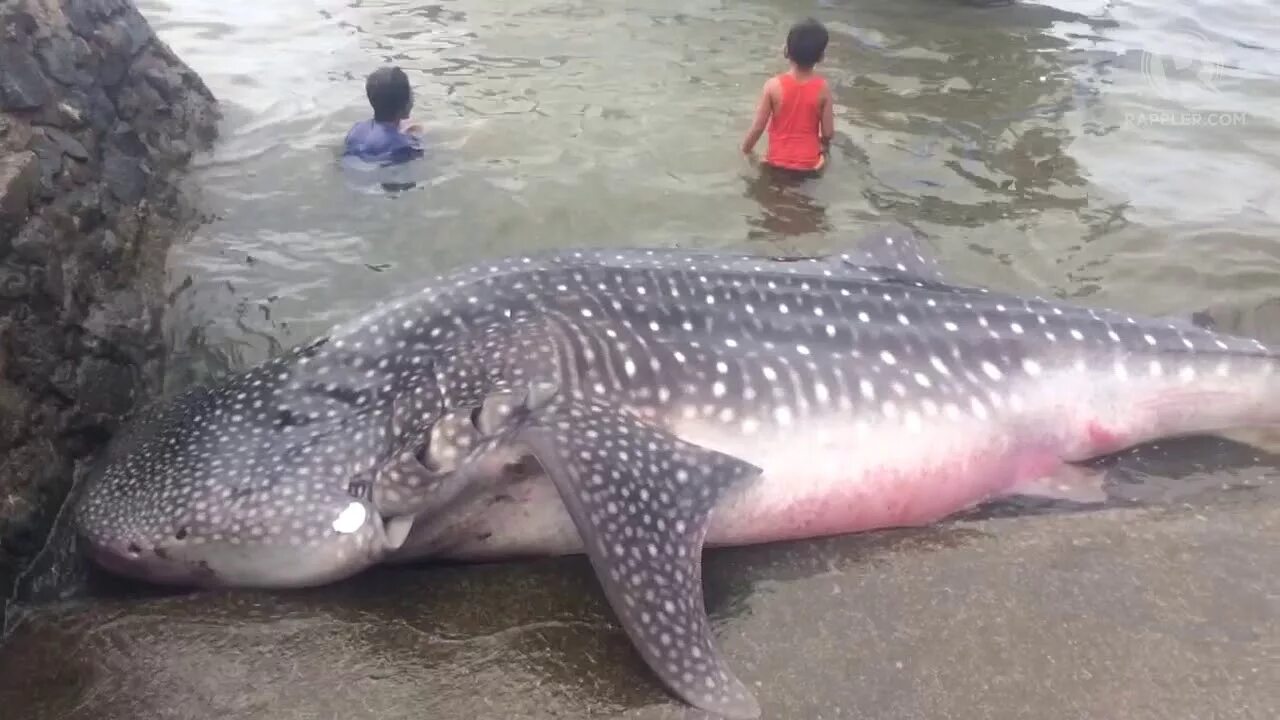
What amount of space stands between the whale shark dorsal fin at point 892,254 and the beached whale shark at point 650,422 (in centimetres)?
12

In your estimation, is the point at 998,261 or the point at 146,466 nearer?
the point at 146,466

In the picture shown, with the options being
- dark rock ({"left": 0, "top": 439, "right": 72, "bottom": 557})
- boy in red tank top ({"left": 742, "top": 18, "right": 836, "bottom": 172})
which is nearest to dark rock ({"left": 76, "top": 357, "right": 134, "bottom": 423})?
dark rock ({"left": 0, "top": 439, "right": 72, "bottom": 557})

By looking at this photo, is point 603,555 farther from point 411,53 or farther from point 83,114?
point 411,53

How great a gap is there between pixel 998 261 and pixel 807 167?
1.98 m

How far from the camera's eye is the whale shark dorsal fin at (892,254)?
4.94 meters

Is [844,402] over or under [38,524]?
over

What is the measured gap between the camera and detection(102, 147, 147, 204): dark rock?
5.58m

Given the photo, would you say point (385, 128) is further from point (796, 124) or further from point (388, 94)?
point (796, 124)

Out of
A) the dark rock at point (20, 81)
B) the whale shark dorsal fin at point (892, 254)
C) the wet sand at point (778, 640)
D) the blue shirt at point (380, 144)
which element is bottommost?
the wet sand at point (778, 640)

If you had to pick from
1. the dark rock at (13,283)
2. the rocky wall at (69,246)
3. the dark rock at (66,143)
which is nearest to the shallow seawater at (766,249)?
the rocky wall at (69,246)

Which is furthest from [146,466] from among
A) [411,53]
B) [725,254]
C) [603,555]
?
[411,53]

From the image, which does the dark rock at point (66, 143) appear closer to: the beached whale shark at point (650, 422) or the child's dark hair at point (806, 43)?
the beached whale shark at point (650, 422)

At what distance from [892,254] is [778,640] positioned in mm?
2535

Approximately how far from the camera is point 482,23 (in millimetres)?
11500
